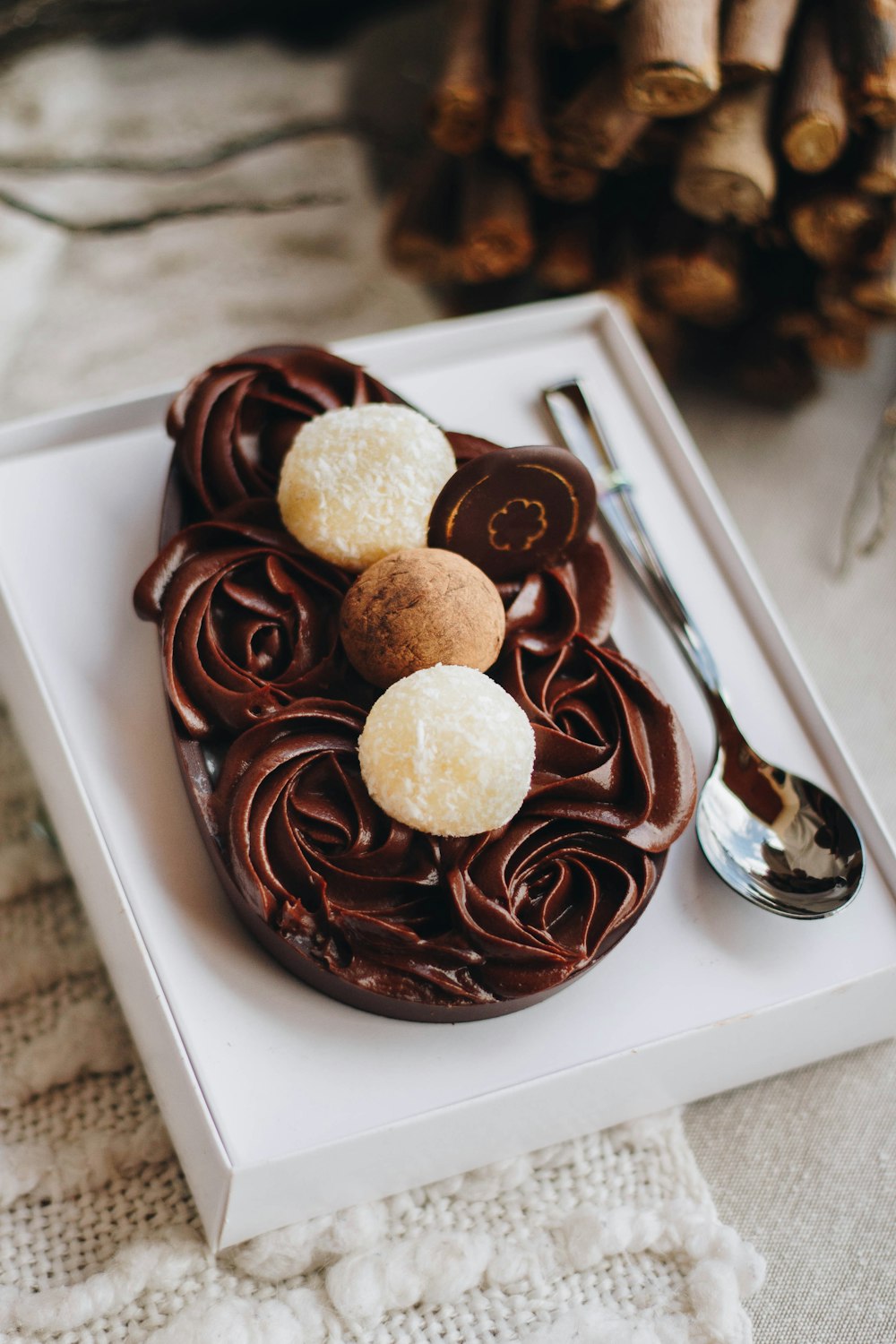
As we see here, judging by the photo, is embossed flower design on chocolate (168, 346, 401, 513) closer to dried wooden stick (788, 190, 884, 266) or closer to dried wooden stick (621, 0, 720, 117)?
dried wooden stick (621, 0, 720, 117)

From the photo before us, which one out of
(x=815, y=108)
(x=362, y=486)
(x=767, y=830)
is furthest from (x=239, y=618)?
(x=815, y=108)

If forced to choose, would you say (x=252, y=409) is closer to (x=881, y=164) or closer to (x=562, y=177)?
(x=562, y=177)

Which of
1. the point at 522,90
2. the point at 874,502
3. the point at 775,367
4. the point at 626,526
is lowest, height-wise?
the point at 874,502

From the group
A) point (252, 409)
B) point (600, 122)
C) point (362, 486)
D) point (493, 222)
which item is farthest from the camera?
point (493, 222)

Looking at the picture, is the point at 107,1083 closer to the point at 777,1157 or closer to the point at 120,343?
the point at 777,1157

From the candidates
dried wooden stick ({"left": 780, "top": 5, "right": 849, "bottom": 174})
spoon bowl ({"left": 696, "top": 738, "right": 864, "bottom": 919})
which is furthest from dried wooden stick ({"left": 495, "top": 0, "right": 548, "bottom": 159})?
spoon bowl ({"left": 696, "top": 738, "right": 864, "bottom": 919})

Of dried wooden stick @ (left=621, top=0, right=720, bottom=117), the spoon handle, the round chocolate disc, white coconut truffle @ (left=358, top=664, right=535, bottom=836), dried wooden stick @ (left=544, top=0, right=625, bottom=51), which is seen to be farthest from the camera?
dried wooden stick @ (left=544, top=0, right=625, bottom=51)
